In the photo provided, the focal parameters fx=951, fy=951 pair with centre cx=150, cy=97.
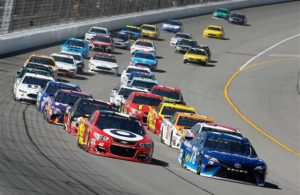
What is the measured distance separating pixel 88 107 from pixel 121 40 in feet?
145

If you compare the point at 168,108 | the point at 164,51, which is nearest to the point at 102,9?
the point at 164,51

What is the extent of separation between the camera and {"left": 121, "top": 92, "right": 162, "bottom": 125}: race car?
36938 mm

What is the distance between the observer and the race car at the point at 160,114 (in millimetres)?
34344

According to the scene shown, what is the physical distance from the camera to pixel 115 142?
23.7 m

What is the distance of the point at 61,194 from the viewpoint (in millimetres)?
16234

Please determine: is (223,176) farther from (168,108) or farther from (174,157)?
(168,108)

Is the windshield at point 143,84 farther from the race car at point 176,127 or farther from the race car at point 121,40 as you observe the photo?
the race car at point 121,40

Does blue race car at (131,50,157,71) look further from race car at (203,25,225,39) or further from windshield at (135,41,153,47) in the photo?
race car at (203,25,225,39)

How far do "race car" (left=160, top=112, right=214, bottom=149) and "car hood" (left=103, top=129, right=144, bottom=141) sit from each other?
5.67 m

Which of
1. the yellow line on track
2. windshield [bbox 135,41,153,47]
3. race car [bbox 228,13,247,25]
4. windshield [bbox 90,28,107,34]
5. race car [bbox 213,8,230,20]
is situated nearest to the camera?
the yellow line on track

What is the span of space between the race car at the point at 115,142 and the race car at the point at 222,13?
79.8 m

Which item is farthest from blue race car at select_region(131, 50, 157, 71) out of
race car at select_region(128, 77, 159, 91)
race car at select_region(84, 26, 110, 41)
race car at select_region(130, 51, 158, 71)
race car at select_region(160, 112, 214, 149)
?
race car at select_region(160, 112, 214, 149)

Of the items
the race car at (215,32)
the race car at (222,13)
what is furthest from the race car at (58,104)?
the race car at (222,13)

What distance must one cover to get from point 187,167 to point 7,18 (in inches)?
1598
